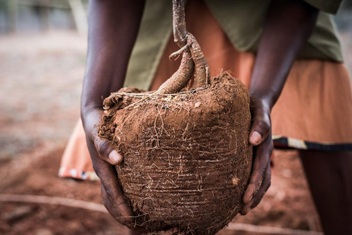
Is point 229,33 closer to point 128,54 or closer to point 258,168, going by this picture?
point 128,54

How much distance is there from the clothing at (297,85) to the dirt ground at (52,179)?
48.7 inches

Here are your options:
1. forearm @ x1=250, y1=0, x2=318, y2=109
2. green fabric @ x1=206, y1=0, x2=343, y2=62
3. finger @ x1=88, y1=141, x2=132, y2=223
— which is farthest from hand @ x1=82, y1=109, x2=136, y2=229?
green fabric @ x1=206, y1=0, x2=343, y2=62

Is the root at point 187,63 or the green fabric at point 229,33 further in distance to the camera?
the green fabric at point 229,33

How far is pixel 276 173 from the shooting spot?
12.9 feet

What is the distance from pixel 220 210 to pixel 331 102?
29.0 inches

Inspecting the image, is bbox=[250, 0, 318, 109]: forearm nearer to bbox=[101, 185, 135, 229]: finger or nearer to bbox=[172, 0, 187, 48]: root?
bbox=[172, 0, 187, 48]: root

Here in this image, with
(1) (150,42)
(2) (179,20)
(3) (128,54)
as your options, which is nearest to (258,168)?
(2) (179,20)

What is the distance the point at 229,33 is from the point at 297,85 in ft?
1.02

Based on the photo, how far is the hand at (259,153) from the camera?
1333 mm

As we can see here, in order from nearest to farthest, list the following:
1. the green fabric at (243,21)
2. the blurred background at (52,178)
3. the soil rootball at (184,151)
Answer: the soil rootball at (184,151) < the green fabric at (243,21) < the blurred background at (52,178)

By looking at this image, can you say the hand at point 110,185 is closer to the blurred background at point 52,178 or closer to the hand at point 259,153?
the hand at point 259,153

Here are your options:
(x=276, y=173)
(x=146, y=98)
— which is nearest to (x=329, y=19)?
(x=146, y=98)

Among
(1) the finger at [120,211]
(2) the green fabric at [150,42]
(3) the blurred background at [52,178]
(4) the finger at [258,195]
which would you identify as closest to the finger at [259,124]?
(4) the finger at [258,195]

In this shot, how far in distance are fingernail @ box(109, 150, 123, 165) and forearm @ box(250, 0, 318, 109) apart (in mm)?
472
